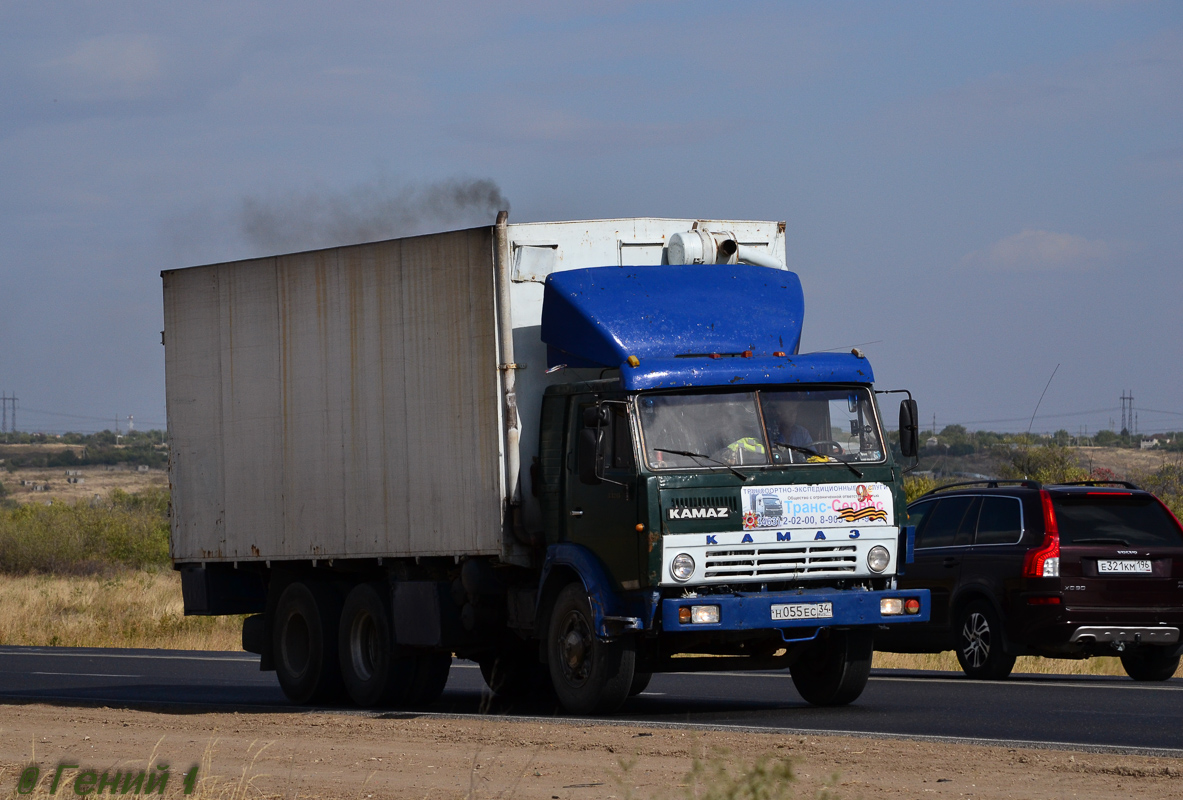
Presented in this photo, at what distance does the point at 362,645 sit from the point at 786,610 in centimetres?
474

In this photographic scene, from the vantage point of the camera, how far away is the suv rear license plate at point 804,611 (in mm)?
12094

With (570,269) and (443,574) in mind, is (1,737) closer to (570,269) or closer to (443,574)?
(443,574)

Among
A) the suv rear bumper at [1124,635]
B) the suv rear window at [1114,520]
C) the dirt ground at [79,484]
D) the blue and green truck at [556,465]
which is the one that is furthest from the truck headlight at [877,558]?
the dirt ground at [79,484]

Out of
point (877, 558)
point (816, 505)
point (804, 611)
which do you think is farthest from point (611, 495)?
point (877, 558)

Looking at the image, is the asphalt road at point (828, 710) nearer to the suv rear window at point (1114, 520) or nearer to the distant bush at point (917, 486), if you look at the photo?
the suv rear window at point (1114, 520)

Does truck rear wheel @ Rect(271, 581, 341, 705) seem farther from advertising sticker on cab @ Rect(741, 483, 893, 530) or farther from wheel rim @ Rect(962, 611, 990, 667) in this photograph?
wheel rim @ Rect(962, 611, 990, 667)

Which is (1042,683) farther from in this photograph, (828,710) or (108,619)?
(108,619)

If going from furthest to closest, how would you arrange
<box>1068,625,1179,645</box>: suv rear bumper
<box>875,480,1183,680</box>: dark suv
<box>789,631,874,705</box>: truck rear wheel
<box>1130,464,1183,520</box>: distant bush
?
1. <box>1130,464,1183,520</box>: distant bush
2. <box>875,480,1183,680</box>: dark suv
3. <box>1068,625,1179,645</box>: suv rear bumper
4. <box>789,631,874,705</box>: truck rear wheel

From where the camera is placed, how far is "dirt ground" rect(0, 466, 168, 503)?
347ft

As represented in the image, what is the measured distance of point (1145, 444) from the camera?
354 feet

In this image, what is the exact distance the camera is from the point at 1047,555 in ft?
50.0

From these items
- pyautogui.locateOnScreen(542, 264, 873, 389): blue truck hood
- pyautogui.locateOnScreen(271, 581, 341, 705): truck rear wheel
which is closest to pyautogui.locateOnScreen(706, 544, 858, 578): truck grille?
pyautogui.locateOnScreen(542, 264, 873, 389): blue truck hood

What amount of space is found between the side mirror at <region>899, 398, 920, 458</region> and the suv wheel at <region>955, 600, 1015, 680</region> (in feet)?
11.2

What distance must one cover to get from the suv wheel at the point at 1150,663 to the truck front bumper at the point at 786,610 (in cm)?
415
